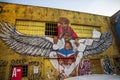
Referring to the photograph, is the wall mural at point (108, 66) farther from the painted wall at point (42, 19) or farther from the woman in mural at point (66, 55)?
the woman in mural at point (66, 55)

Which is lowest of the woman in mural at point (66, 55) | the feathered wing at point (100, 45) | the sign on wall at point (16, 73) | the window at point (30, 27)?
the sign on wall at point (16, 73)

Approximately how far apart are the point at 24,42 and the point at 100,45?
23.1 ft

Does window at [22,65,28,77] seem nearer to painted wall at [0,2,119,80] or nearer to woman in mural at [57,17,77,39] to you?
painted wall at [0,2,119,80]

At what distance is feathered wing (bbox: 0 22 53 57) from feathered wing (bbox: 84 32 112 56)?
3.62 m

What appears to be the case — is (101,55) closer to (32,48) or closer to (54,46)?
(54,46)

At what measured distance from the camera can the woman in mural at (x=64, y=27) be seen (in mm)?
10194

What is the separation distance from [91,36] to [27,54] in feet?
20.5

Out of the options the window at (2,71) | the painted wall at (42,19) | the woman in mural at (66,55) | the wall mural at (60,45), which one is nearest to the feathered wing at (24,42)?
the wall mural at (60,45)

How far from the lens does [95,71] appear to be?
34.2ft

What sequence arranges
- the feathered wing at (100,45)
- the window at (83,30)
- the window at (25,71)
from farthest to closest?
the window at (83,30) → the feathered wing at (100,45) → the window at (25,71)

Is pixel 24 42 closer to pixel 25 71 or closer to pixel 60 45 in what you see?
pixel 25 71

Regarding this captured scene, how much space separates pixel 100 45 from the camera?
1123cm

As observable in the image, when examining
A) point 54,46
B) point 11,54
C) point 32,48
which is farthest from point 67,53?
point 11,54

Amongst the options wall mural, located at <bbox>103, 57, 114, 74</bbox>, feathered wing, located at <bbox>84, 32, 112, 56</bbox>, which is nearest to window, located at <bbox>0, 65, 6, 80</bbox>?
feathered wing, located at <bbox>84, 32, 112, 56</bbox>
